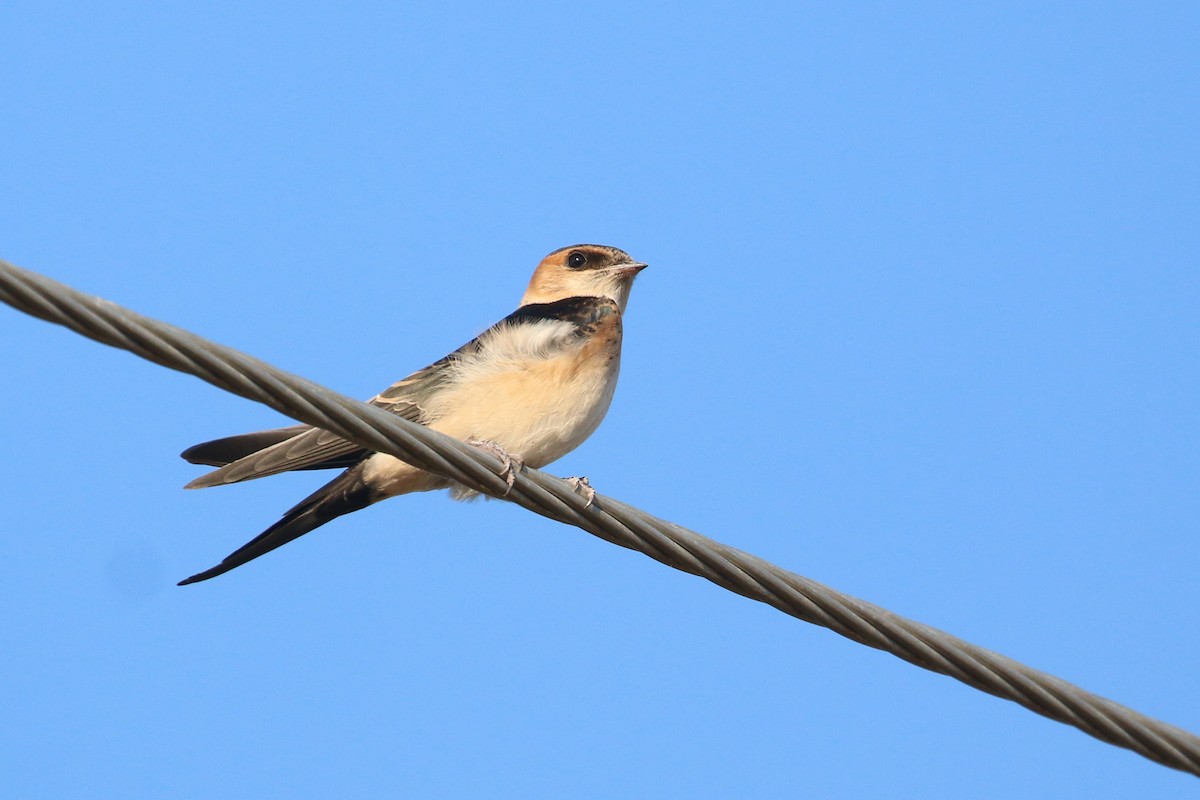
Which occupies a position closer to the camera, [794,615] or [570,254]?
[794,615]

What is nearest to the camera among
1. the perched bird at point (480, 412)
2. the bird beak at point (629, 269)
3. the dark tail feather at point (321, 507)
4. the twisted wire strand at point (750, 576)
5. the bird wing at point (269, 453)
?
the twisted wire strand at point (750, 576)

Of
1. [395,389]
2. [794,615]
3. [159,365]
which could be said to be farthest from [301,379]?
[395,389]

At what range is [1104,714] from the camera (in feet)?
10.3

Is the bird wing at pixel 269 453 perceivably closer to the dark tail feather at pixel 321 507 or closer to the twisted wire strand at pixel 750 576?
the dark tail feather at pixel 321 507

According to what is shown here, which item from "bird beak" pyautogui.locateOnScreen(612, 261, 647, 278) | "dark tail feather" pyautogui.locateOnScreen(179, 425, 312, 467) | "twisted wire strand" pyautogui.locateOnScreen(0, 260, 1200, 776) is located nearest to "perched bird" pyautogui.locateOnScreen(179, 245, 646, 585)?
"dark tail feather" pyautogui.locateOnScreen(179, 425, 312, 467)

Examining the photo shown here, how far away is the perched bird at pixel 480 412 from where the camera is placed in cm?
468

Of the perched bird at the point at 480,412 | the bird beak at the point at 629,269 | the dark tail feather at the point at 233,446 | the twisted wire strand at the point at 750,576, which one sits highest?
the bird beak at the point at 629,269

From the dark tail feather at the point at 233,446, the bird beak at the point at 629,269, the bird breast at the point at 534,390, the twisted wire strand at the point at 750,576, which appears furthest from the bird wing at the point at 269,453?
the bird beak at the point at 629,269

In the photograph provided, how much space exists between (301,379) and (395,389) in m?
2.43

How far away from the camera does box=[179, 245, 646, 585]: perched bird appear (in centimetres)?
468

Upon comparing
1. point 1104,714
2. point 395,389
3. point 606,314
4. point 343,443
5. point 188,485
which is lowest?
point 1104,714

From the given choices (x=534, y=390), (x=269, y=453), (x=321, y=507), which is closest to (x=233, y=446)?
(x=269, y=453)

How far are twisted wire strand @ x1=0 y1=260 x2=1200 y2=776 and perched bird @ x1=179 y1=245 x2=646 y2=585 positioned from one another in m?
1.32

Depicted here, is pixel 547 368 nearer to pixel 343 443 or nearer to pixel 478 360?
pixel 478 360
